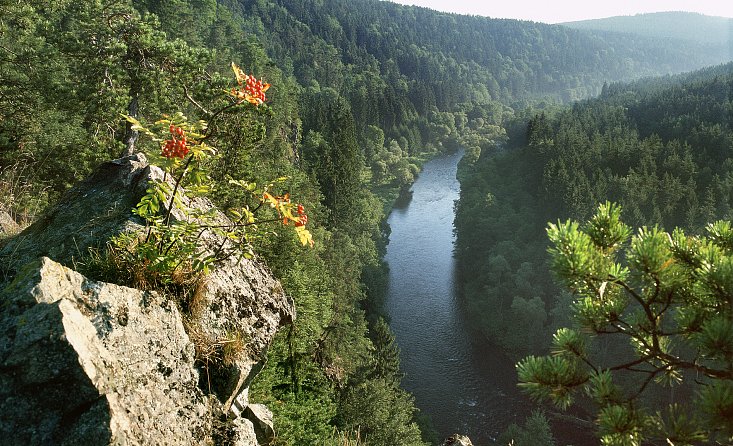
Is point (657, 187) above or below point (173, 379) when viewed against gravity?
below

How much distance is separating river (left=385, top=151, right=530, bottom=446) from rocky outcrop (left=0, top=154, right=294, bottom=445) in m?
28.3

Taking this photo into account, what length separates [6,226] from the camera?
845 centimetres

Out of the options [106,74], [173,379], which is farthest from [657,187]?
[173,379]

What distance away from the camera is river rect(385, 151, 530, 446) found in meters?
32.4

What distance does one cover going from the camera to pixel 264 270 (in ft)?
21.8

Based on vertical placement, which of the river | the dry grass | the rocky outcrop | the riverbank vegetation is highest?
the rocky outcrop

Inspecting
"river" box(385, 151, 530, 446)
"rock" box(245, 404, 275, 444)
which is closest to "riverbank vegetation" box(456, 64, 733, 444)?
"river" box(385, 151, 530, 446)

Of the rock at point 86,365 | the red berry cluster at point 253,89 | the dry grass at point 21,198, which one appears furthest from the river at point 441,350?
the red berry cluster at point 253,89

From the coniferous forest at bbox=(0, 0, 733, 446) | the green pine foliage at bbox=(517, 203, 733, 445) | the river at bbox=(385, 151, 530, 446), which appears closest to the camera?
the green pine foliage at bbox=(517, 203, 733, 445)

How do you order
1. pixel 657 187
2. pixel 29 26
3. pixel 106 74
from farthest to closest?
pixel 657 187, pixel 29 26, pixel 106 74

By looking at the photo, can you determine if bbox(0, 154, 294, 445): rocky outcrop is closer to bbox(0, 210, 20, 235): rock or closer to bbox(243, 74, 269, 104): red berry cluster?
bbox(243, 74, 269, 104): red berry cluster

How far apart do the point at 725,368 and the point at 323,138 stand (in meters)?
63.2

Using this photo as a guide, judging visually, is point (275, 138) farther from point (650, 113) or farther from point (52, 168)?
point (650, 113)

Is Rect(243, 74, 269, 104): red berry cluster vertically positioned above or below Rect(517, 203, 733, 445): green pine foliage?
above
